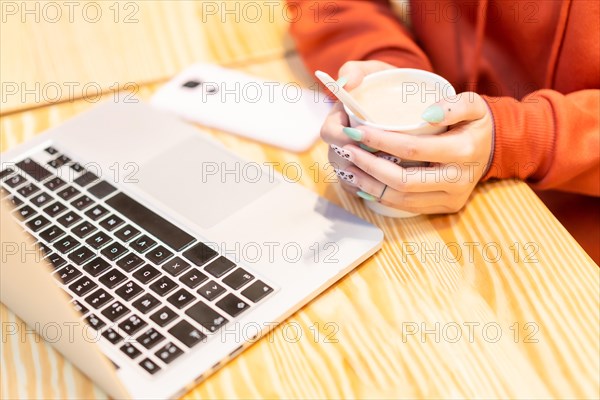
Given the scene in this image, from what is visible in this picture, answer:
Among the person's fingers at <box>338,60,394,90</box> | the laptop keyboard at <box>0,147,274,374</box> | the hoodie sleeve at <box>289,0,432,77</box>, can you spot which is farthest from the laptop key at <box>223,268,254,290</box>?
the hoodie sleeve at <box>289,0,432,77</box>

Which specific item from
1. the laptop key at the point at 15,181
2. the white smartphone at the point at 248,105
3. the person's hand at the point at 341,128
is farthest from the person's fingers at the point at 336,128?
the laptop key at the point at 15,181

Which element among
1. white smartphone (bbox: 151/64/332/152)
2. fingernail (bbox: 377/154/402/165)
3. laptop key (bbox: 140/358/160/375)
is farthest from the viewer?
white smartphone (bbox: 151/64/332/152)

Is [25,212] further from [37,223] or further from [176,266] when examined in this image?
[176,266]

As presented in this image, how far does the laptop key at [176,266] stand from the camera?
57 cm

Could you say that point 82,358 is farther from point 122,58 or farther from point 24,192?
point 122,58

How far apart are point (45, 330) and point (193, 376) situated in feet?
0.43

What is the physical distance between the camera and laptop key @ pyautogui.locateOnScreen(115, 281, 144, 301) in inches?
21.6

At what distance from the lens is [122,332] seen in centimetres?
52

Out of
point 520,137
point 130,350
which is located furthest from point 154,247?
point 520,137

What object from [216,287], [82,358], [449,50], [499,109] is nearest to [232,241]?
[216,287]

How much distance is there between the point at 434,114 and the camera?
1.87ft

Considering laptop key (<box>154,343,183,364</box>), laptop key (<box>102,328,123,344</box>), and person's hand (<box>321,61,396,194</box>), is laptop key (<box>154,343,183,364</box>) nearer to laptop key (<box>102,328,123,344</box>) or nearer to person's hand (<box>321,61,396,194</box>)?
laptop key (<box>102,328,123,344</box>)

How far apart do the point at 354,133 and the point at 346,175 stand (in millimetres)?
61

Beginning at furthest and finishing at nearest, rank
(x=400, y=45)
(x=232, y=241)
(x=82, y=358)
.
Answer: (x=400, y=45)
(x=232, y=241)
(x=82, y=358)
